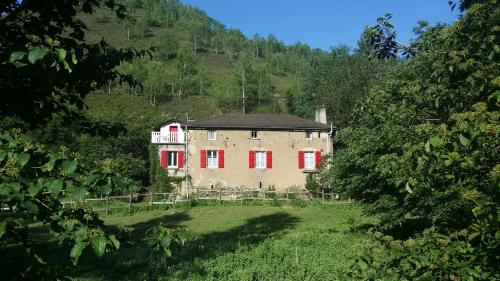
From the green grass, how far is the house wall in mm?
8791

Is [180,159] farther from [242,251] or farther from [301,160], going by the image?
[242,251]

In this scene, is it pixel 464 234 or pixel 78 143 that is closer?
pixel 464 234

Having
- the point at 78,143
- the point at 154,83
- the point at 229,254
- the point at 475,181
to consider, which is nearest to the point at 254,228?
the point at 229,254

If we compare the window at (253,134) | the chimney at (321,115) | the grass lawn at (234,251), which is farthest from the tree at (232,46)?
the grass lawn at (234,251)

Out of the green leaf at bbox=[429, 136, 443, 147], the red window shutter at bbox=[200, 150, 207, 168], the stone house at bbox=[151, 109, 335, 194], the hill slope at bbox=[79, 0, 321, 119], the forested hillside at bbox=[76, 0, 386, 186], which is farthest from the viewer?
the hill slope at bbox=[79, 0, 321, 119]

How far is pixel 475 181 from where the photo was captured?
337cm

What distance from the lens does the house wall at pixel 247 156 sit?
34.3m

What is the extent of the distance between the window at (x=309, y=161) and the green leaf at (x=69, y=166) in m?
32.8

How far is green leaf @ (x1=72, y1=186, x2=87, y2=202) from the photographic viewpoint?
7.98 feet

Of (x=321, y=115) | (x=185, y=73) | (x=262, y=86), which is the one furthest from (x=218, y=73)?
(x=321, y=115)

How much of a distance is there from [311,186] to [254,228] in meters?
12.8

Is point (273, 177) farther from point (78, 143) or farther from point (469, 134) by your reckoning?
point (469, 134)

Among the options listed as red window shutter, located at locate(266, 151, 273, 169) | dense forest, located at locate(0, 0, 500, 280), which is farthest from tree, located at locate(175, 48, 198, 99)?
dense forest, located at locate(0, 0, 500, 280)

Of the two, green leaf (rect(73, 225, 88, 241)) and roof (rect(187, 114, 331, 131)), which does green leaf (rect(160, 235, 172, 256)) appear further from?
roof (rect(187, 114, 331, 131))
